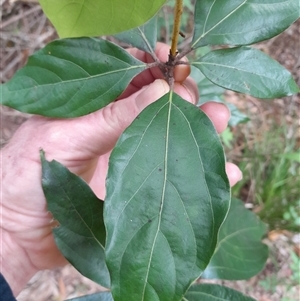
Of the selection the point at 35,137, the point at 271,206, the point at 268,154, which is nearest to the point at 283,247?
the point at 271,206

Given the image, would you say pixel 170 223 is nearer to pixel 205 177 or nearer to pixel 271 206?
pixel 205 177

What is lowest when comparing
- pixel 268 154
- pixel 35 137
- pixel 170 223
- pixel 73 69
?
pixel 268 154

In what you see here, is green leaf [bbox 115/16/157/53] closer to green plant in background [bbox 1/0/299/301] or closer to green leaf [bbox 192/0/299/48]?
green plant in background [bbox 1/0/299/301]

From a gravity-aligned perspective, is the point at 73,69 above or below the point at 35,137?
above

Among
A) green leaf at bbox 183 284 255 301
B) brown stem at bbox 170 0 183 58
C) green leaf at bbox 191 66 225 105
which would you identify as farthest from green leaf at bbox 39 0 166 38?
green leaf at bbox 191 66 225 105

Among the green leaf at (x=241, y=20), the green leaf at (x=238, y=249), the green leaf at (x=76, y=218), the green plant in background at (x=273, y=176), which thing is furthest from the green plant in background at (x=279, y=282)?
the green leaf at (x=241, y=20)

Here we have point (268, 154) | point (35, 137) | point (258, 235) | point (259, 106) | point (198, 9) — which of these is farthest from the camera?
point (259, 106)
